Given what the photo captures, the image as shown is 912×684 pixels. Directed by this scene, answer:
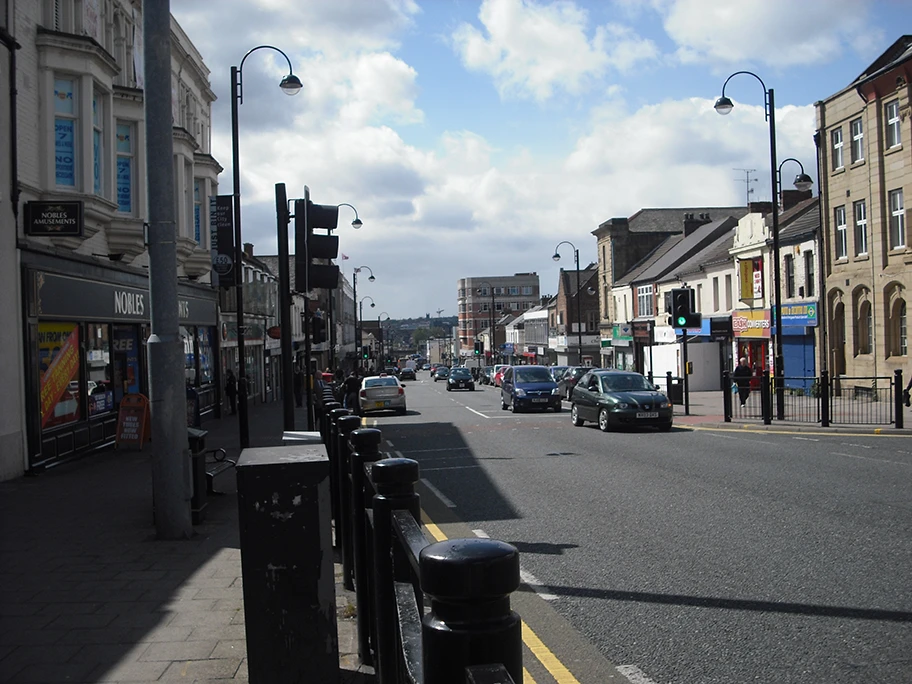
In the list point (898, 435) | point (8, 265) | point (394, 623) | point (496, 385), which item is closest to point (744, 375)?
point (898, 435)

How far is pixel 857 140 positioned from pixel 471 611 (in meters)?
33.5

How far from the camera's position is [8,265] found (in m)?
14.2

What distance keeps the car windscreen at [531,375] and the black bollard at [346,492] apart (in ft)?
81.7

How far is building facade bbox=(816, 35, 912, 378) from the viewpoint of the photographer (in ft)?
92.8

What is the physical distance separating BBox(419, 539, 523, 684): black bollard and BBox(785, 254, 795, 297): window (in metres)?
36.9

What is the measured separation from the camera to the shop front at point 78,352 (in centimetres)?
1510

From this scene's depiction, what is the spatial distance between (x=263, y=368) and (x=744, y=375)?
88.2ft

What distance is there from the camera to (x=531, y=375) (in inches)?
1265

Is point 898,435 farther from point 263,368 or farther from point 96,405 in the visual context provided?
point 263,368

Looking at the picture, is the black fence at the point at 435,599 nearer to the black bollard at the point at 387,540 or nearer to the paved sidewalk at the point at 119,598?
the black bollard at the point at 387,540

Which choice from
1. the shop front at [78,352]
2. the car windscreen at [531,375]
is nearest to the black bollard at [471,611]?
→ the shop front at [78,352]

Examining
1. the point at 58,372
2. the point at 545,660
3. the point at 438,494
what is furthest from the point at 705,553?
the point at 58,372

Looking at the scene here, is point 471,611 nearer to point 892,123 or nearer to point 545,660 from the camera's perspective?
point 545,660

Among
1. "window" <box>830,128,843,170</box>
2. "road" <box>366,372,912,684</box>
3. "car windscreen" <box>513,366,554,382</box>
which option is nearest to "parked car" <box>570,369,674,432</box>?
"road" <box>366,372,912,684</box>
